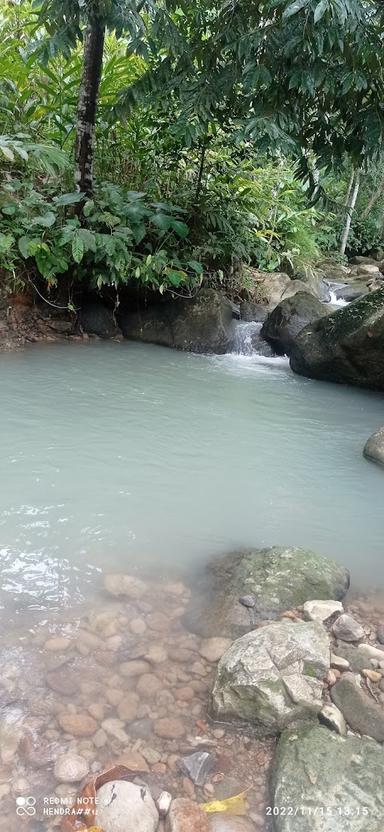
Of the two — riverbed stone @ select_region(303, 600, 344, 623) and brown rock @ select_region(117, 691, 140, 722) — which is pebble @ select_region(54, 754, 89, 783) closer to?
brown rock @ select_region(117, 691, 140, 722)

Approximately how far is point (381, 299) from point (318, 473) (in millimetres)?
2908

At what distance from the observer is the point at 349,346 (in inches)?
232

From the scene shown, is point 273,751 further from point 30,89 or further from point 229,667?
point 30,89

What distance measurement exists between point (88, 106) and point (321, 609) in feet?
18.5

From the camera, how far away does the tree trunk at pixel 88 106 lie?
5680 mm

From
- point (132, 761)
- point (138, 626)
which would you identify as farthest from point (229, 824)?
point (138, 626)

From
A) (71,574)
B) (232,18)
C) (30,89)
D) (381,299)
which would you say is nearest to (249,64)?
(232,18)

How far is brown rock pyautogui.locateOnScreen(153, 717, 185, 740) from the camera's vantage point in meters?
1.74

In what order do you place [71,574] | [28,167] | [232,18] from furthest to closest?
[28,167]
[232,18]
[71,574]

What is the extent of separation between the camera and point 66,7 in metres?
4.40

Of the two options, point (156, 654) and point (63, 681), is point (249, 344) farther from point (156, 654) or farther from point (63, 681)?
point (63, 681)

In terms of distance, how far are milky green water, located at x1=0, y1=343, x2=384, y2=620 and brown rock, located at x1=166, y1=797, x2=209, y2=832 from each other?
957 mm

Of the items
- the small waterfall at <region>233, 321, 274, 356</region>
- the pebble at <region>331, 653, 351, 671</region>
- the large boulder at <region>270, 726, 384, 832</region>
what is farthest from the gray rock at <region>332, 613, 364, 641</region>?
the small waterfall at <region>233, 321, 274, 356</region>

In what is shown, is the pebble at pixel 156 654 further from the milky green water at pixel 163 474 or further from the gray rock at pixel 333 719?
the gray rock at pixel 333 719
